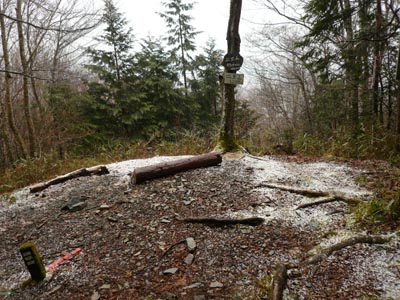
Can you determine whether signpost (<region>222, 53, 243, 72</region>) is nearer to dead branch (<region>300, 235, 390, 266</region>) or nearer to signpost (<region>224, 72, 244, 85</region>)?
signpost (<region>224, 72, 244, 85</region>)

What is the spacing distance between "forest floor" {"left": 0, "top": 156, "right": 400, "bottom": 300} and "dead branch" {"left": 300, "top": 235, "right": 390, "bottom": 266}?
0.04 meters

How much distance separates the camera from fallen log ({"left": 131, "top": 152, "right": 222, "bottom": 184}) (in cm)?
387

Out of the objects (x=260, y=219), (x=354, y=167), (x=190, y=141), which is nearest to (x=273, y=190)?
(x=260, y=219)

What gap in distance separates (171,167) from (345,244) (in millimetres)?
2708

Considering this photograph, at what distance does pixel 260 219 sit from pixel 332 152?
3.99m

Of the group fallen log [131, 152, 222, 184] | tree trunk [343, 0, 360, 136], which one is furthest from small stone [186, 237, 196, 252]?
tree trunk [343, 0, 360, 136]

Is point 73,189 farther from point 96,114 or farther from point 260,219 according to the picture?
point 96,114

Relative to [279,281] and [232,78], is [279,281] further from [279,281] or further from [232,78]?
[232,78]

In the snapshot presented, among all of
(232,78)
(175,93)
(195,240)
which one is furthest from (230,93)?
(175,93)

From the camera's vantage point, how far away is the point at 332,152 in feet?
18.7

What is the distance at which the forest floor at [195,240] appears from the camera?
191 centimetres

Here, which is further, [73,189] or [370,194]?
[73,189]

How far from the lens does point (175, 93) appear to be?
11.7 metres

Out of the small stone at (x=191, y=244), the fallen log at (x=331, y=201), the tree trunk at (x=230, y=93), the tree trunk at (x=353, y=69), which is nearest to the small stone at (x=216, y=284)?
the small stone at (x=191, y=244)
